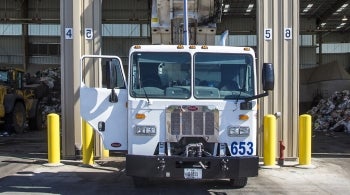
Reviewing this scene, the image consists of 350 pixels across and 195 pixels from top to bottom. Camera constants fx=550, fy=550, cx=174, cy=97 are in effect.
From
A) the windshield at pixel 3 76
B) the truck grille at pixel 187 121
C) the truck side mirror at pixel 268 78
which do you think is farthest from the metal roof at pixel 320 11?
the truck grille at pixel 187 121

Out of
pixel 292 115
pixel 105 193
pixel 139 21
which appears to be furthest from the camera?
pixel 139 21

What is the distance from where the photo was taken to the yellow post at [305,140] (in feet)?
41.2

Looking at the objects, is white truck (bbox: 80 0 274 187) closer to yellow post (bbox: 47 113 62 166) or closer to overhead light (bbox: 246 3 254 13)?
yellow post (bbox: 47 113 62 166)

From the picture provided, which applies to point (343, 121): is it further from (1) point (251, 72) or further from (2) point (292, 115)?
A: (1) point (251, 72)

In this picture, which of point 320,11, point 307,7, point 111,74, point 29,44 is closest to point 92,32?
point 111,74

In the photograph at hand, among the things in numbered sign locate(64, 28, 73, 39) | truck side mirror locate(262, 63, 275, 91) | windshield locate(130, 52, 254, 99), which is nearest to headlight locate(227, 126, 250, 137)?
windshield locate(130, 52, 254, 99)

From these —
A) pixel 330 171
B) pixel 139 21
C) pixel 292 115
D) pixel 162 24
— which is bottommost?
pixel 330 171

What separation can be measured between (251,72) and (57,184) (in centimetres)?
430

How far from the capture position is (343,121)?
26047 mm

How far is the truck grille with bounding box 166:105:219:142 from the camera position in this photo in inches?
359

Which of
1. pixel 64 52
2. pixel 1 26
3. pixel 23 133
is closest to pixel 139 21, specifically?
pixel 1 26

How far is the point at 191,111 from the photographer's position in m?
9.12

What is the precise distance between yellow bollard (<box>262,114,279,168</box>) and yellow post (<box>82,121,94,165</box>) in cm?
400

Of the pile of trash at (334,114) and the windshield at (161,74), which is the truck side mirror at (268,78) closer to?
the windshield at (161,74)
